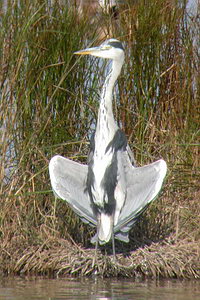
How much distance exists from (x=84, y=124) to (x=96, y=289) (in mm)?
1809

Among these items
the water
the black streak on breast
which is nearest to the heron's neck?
the black streak on breast

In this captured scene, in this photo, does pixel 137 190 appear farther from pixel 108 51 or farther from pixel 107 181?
pixel 108 51

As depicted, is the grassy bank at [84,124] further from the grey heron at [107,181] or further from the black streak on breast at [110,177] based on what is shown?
the black streak on breast at [110,177]

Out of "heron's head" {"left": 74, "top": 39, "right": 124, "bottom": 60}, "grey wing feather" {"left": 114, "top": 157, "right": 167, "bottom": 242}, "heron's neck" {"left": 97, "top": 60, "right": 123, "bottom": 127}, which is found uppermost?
"heron's head" {"left": 74, "top": 39, "right": 124, "bottom": 60}

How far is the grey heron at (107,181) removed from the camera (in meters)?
6.99

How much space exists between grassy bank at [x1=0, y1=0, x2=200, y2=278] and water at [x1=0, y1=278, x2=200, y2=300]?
0.19m

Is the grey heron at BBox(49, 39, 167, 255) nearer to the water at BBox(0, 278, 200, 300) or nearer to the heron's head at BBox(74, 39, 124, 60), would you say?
the heron's head at BBox(74, 39, 124, 60)

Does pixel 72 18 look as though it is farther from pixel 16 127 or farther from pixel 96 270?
pixel 96 270

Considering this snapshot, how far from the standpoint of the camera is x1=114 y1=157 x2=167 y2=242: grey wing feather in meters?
6.85

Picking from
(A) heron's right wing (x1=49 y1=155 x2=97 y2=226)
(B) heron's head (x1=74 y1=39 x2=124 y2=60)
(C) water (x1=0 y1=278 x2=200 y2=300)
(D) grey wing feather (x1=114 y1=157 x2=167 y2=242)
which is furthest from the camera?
(B) heron's head (x1=74 y1=39 x2=124 y2=60)

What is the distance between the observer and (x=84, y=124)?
25.7 ft

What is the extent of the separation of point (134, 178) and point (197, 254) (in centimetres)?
76

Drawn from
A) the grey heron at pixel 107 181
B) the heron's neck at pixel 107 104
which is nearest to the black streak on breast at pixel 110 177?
the grey heron at pixel 107 181

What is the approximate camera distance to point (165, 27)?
826cm
